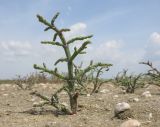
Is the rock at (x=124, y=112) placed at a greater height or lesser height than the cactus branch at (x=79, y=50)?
lesser

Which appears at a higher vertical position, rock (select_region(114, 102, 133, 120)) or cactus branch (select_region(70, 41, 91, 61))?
cactus branch (select_region(70, 41, 91, 61))

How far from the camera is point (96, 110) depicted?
5.54 metres

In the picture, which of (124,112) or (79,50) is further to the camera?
(79,50)

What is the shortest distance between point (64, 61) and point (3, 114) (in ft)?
3.47

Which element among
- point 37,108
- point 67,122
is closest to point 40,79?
point 37,108

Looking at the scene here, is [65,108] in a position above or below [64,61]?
below

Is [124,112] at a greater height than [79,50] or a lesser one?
lesser

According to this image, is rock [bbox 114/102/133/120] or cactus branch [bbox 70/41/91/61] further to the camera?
cactus branch [bbox 70/41/91/61]

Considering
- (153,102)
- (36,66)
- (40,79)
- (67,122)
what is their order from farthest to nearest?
(40,79) → (153,102) → (36,66) → (67,122)

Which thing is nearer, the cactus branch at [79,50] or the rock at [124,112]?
the rock at [124,112]

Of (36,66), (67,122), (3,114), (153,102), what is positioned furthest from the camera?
(153,102)

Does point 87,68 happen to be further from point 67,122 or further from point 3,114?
point 3,114

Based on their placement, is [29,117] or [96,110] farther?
[96,110]

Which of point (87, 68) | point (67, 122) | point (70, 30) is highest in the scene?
point (70, 30)
